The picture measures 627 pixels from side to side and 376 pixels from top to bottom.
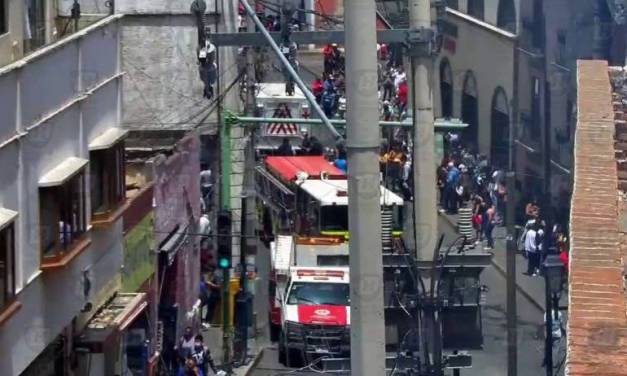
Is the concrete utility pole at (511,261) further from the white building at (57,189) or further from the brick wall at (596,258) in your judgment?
the brick wall at (596,258)

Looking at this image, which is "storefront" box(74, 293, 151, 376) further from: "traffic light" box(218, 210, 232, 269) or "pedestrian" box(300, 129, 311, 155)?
"pedestrian" box(300, 129, 311, 155)

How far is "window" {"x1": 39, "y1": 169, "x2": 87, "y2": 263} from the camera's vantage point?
1243 centimetres

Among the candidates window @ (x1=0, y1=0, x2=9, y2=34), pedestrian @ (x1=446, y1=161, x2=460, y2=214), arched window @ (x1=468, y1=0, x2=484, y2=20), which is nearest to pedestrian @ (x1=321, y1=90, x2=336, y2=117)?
pedestrian @ (x1=446, y1=161, x2=460, y2=214)

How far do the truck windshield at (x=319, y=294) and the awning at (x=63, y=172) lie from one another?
8100 mm

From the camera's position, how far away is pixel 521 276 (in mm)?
21453

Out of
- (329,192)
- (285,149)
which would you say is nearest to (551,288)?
(329,192)

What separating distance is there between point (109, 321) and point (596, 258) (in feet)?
26.8

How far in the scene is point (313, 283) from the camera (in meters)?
21.2

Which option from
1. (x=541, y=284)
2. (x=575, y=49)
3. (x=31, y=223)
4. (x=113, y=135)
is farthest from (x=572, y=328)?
Answer: (x=575, y=49)

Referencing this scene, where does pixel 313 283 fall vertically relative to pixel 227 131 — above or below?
below

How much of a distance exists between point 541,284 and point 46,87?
29.1 ft

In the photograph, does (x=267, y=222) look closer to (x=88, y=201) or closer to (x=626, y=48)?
(x=626, y=48)

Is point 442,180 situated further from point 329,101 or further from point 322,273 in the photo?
point 322,273

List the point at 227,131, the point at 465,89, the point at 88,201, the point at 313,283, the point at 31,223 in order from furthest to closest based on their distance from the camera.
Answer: the point at 465,89
the point at 227,131
the point at 313,283
the point at 88,201
the point at 31,223
